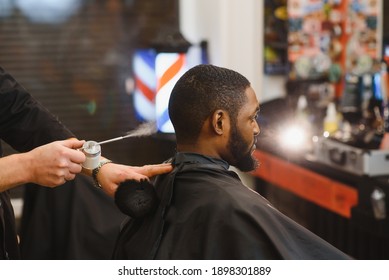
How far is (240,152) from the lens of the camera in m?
1.86

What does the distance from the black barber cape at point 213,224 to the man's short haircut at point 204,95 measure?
10cm

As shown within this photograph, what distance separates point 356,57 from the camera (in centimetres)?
482

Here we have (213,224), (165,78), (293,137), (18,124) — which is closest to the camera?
(213,224)

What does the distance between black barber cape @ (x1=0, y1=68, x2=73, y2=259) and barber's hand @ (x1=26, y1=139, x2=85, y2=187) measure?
1.34 feet

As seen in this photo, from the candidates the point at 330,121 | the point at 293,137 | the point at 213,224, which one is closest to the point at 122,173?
the point at 213,224

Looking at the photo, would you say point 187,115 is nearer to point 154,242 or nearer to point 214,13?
point 154,242

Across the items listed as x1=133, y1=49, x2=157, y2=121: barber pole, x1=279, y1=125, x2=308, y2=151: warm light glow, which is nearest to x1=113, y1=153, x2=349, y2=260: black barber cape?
x1=279, y1=125, x2=308, y2=151: warm light glow

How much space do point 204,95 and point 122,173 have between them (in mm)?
329

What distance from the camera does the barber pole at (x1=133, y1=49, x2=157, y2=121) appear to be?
16.2ft

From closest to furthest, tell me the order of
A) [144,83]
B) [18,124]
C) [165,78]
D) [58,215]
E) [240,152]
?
1. [240,152]
2. [18,124]
3. [58,215]
4. [165,78]
5. [144,83]

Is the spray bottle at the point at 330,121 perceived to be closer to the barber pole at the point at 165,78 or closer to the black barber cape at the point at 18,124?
the barber pole at the point at 165,78

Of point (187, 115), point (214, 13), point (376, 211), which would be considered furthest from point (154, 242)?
point (214, 13)
